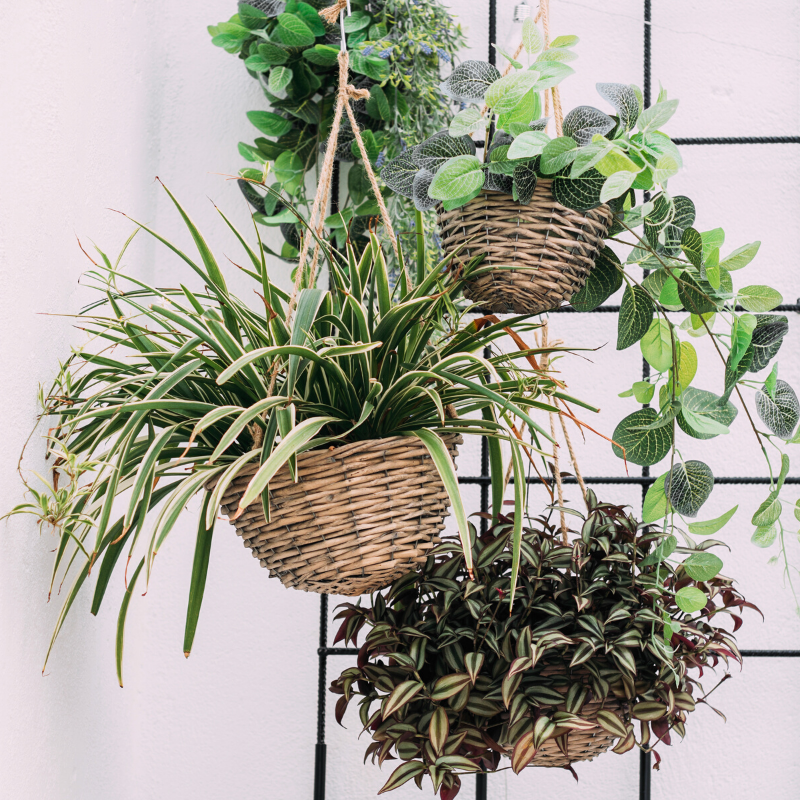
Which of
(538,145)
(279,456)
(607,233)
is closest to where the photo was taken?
(279,456)

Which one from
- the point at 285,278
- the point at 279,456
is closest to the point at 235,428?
the point at 279,456

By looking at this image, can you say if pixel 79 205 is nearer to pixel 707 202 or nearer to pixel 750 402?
pixel 707 202

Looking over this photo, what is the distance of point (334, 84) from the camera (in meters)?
1.23

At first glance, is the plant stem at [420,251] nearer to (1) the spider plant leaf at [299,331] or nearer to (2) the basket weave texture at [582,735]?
(1) the spider plant leaf at [299,331]

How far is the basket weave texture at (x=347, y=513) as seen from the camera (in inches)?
28.4

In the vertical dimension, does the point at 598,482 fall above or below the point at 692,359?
below

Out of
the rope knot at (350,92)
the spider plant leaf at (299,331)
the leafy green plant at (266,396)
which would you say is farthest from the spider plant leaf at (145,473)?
the rope knot at (350,92)

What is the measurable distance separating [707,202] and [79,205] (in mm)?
1044

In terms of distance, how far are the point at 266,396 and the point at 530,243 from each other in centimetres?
34

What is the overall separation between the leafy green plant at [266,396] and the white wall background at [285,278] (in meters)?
0.23

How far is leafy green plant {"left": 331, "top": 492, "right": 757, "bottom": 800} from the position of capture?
787mm

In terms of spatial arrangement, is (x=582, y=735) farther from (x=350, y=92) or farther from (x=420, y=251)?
(x=350, y=92)

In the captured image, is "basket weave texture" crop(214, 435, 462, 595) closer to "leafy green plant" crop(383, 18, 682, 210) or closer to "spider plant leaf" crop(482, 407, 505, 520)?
"spider plant leaf" crop(482, 407, 505, 520)

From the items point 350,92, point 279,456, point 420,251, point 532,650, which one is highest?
point 350,92
